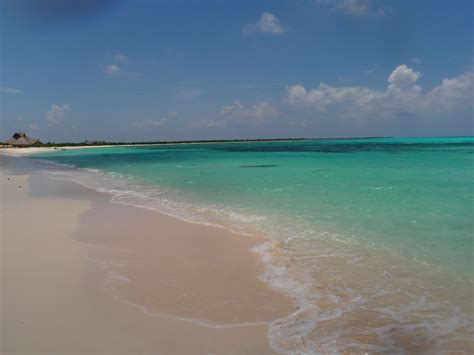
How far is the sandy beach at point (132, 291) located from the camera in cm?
323

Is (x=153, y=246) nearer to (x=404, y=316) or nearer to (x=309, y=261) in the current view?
(x=309, y=261)

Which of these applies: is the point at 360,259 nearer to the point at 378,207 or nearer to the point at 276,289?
the point at 276,289

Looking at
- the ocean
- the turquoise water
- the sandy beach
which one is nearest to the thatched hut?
the turquoise water

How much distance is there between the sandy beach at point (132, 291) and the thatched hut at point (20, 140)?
84576 mm

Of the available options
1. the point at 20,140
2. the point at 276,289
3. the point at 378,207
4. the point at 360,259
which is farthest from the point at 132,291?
the point at 20,140

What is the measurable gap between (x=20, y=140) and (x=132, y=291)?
90224 mm

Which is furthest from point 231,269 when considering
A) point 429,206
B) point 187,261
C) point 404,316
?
point 429,206

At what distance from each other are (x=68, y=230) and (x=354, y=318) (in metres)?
6.19

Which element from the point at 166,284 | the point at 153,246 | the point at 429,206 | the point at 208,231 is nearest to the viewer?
the point at 166,284

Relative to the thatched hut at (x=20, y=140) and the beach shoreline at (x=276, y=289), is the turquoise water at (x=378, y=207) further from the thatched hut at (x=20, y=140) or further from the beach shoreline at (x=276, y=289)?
the thatched hut at (x=20, y=140)

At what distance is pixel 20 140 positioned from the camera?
258 feet

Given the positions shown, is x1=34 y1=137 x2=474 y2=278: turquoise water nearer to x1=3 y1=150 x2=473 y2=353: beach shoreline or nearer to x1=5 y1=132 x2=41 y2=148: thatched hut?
x1=3 y1=150 x2=473 y2=353: beach shoreline

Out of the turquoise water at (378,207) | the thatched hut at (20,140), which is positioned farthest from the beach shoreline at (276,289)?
the thatched hut at (20,140)

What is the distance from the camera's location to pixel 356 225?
7.74 m
